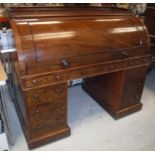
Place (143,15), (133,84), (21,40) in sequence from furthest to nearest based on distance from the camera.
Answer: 1. (143,15)
2. (133,84)
3. (21,40)

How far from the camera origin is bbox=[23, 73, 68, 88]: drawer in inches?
52.9

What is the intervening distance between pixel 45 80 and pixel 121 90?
838 mm

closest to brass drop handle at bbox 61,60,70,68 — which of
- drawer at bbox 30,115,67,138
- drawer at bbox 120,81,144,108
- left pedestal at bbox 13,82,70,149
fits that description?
left pedestal at bbox 13,82,70,149

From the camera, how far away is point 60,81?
147 cm

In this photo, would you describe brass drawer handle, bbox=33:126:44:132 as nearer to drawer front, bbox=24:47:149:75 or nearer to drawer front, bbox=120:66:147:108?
drawer front, bbox=24:47:149:75

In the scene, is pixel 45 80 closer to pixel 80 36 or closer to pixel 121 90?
pixel 80 36

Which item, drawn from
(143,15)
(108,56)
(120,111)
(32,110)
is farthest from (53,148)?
(143,15)

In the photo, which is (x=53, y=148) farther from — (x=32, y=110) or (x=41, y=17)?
(x=41, y=17)

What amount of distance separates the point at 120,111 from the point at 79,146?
601 millimetres

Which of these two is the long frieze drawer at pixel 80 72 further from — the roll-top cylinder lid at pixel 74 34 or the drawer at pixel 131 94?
the drawer at pixel 131 94

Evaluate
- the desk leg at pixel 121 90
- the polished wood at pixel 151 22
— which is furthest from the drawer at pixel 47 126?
the polished wood at pixel 151 22

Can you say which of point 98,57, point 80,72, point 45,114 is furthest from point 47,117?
point 98,57

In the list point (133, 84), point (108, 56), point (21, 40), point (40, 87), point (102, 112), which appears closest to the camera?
point (21, 40)

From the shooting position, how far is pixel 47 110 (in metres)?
1.56
